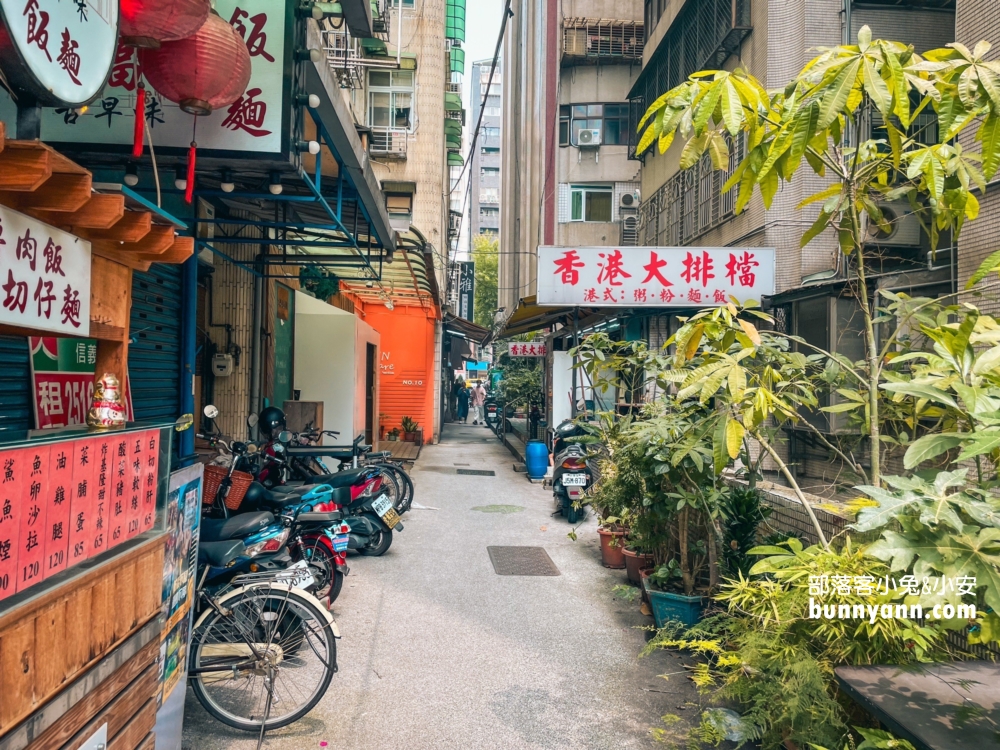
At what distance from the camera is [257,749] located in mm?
3668

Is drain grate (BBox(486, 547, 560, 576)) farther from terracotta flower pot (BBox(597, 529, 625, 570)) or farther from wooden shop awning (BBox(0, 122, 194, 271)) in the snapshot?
wooden shop awning (BBox(0, 122, 194, 271))

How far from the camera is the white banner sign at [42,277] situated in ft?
6.98

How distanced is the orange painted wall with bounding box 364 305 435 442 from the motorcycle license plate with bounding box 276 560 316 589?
49.7 feet

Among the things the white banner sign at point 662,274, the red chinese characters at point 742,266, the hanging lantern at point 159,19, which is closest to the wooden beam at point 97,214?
the hanging lantern at point 159,19

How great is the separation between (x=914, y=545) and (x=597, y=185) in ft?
69.2

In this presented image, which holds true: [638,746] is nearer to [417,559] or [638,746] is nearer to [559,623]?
[559,623]

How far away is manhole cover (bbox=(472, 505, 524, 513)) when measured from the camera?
34.0 ft

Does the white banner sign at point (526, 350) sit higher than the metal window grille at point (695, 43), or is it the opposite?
the metal window grille at point (695, 43)

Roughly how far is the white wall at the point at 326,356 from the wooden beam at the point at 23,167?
915 centimetres

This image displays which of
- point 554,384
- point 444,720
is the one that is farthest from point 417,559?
point 554,384

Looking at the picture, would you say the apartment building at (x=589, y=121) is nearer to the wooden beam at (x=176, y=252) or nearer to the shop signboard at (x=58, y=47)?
the wooden beam at (x=176, y=252)

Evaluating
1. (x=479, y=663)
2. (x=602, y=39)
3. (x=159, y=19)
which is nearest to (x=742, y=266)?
(x=479, y=663)

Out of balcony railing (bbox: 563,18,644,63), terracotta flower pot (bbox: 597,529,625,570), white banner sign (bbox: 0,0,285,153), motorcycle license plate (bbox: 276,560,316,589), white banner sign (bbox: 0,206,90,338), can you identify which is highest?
balcony railing (bbox: 563,18,644,63)

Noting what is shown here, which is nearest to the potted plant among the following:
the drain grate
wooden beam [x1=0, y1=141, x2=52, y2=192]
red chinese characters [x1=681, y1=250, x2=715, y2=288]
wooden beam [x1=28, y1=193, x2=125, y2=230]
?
the drain grate
